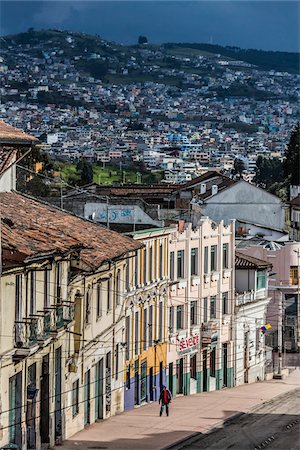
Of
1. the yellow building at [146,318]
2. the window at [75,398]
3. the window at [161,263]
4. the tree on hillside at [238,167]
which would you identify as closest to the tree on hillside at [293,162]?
the tree on hillside at [238,167]

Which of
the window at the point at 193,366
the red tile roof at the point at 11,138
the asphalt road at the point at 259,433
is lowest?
the asphalt road at the point at 259,433

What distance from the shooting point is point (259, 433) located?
4103 cm

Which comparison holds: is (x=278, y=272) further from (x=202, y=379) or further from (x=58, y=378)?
(x=58, y=378)

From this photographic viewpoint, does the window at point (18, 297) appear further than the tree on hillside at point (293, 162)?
No

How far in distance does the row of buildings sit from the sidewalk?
0.56m

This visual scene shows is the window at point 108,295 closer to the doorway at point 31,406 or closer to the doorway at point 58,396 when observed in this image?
the doorway at point 58,396

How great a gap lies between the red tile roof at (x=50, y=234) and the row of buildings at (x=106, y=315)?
69 mm

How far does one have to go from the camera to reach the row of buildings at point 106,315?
28.8 meters

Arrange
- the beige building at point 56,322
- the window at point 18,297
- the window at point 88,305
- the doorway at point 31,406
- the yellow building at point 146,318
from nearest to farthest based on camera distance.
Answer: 1. the beige building at point 56,322
2. the window at point 18,297
3. the doorway at point 31,406
4. the window at point 88,305
5. the yellow building at point 146,318

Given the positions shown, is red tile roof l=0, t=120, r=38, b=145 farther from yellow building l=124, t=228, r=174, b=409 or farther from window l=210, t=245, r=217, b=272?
window l=210, t=245, r=217, b=272

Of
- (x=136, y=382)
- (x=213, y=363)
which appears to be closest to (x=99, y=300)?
(x=136, y=382)

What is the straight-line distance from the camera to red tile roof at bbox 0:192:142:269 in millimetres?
28416

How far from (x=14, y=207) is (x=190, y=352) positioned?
20.8m

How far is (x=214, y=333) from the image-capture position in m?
56.4
